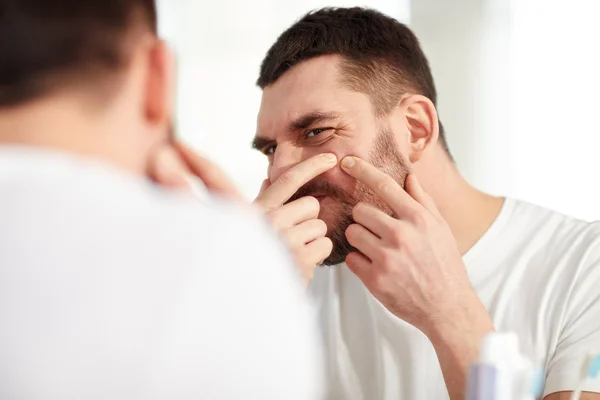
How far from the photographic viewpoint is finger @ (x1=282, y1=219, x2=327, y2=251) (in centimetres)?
104

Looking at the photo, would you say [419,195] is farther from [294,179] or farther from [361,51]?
[361,51]

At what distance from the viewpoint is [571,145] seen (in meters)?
1.91

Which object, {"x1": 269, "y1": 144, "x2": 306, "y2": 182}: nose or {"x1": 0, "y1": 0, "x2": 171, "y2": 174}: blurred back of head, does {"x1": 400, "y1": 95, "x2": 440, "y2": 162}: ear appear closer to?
{"x1": 269, "y1": 144, "x2": 306, "y2": 182}: nose

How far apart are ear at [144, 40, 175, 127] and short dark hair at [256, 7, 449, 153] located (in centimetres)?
84

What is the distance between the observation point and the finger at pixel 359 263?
1172 mm

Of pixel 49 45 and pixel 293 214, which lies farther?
pixel 293 214

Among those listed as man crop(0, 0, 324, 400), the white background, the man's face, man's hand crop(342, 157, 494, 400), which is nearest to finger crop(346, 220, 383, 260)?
man's hand crop(342, 157, 494, 400)

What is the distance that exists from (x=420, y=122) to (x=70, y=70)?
996mm

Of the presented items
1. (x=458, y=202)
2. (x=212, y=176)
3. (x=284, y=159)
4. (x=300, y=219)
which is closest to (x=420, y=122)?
(x=458, y=202)

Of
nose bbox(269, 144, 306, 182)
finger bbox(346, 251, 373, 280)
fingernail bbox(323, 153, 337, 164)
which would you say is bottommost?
finger bbox(346, 251, 373, 280)

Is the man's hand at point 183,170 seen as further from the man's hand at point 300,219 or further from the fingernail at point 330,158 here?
the fingernail at point 330,158

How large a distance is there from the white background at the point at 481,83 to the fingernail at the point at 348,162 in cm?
86

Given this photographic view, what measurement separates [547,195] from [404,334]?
0.83 metres

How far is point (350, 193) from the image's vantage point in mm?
1280
